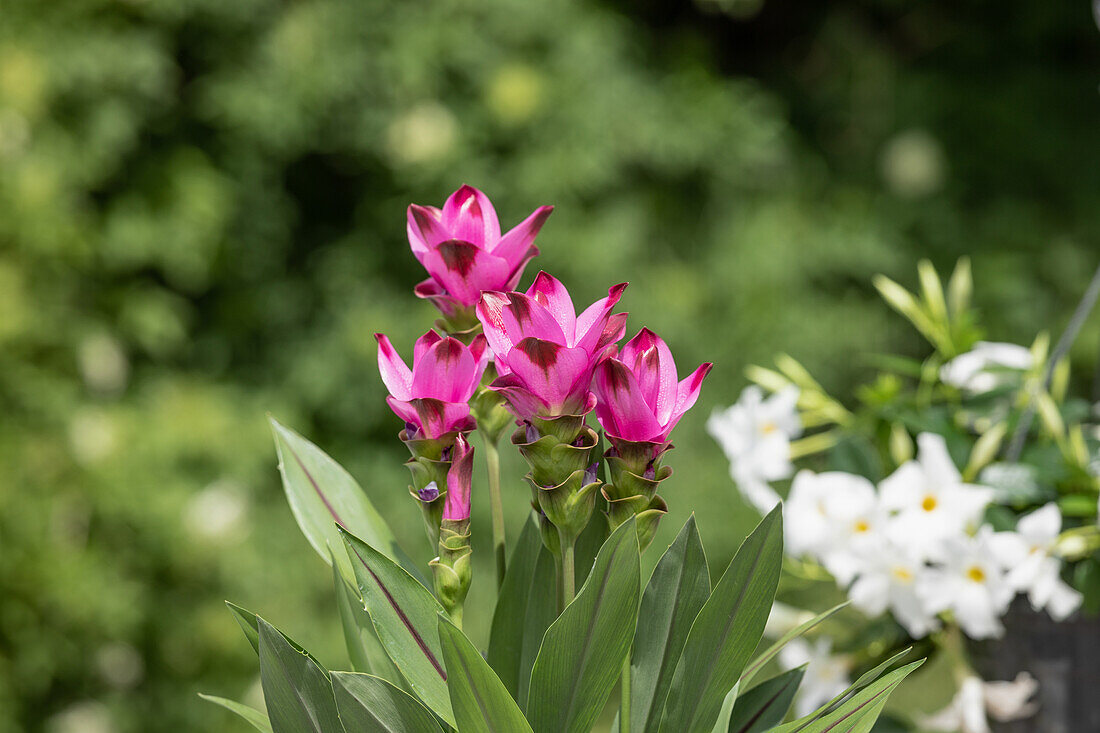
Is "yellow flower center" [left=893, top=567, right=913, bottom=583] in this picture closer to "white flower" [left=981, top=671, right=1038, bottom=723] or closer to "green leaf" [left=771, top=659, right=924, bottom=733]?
"white flower" [left=981, top=671, right=1038, bottom=723]

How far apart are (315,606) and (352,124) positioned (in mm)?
863

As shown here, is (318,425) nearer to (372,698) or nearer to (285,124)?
(285,124)

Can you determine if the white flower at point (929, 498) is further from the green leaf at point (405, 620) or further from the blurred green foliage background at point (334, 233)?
the blurred green foliage background at point (334, 233)

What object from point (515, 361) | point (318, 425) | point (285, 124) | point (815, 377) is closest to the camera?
point (515, 361)

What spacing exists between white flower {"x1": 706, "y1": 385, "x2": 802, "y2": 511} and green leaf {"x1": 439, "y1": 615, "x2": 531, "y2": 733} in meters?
0.37

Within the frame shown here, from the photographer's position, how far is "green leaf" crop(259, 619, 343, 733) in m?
0.33

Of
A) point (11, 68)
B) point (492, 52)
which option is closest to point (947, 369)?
point (492, 52)

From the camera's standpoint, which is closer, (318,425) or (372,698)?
(372,698)

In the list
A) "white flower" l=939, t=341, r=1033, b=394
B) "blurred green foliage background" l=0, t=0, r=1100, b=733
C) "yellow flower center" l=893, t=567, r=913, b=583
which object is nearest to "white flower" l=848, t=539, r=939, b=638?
"yellow flower center" l=893, t=567, r=913, b=583

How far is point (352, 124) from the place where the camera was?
1.72 meters

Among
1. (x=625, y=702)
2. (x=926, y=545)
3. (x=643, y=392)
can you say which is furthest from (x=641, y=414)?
(x=926, y=545)

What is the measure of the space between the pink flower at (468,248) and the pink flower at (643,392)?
0.06m

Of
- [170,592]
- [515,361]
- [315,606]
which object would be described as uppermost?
[515,361]

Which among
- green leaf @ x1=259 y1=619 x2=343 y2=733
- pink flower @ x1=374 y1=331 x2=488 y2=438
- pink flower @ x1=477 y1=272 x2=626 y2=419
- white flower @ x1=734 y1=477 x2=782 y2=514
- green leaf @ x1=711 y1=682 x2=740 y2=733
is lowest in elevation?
white flower @ x1=734 y1=477 x2=782 y2=514
